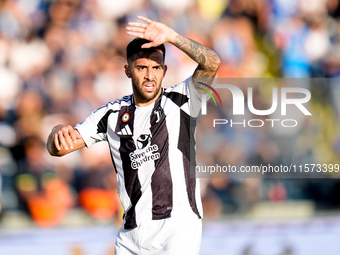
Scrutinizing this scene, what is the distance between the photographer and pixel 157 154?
415 cm

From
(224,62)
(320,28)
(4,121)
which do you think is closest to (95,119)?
(4,121)

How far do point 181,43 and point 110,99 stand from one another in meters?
4.29

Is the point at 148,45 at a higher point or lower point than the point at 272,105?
lower

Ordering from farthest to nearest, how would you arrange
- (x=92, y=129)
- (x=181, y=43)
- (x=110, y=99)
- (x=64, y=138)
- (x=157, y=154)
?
(x=110, y=99), (x=92, y=129), (x=64, y=138), (x=157, y=154), (x=181, y=43)

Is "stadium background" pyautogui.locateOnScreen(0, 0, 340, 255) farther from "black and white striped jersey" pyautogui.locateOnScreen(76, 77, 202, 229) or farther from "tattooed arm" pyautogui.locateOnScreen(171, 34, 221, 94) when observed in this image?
"tattooed arm" pyautogui.locateOnScreen(171, 34, 221, 94)

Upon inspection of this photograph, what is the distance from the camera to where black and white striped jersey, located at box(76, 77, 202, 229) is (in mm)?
4105

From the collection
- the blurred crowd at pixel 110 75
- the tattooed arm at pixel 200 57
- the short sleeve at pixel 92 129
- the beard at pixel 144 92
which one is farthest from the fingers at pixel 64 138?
the blurred crowd at pixel 110 75

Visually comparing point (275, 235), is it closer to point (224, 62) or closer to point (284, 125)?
point (284, 125)

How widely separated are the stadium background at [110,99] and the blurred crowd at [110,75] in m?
0.02

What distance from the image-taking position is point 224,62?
333 inches

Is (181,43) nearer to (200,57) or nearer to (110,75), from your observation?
(200,57)

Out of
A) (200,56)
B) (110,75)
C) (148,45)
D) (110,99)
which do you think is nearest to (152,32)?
(148,45)

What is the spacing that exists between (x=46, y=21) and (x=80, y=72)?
1.05 metres

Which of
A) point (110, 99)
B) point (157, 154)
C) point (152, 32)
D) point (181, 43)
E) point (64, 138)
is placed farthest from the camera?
point (110, 99)
